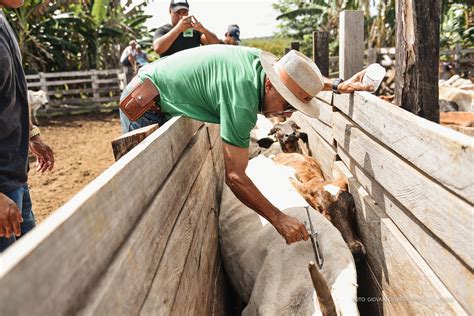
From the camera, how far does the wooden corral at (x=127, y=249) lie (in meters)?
0.78

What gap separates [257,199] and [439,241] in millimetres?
892

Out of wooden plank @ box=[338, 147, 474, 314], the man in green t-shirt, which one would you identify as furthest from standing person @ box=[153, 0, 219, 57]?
wooden plank @ box=[338, 147, 474, 314]

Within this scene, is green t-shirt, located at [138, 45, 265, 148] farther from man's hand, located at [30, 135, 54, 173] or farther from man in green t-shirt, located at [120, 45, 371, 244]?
man's hand, located at [30, 135, 54, 173]

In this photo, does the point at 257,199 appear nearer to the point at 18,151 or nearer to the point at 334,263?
the point at 334,263

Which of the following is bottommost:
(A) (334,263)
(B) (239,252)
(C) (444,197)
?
(B) (239,252)

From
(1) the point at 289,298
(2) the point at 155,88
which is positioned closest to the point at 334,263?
(1) the point at 289,298

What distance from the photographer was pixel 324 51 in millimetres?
6164

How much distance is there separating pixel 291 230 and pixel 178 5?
125 inches

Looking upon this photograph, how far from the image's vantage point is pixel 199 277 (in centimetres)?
214

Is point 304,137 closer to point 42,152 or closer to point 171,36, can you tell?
point 171,36

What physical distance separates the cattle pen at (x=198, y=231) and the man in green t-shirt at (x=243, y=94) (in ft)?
0.75

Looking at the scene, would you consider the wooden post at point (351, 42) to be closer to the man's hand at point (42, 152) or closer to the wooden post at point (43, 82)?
the man's hand at point (42, 152)

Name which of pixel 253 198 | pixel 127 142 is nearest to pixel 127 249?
pixel 127 142

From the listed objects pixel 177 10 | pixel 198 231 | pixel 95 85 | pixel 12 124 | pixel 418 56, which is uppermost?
pixel 177 10
